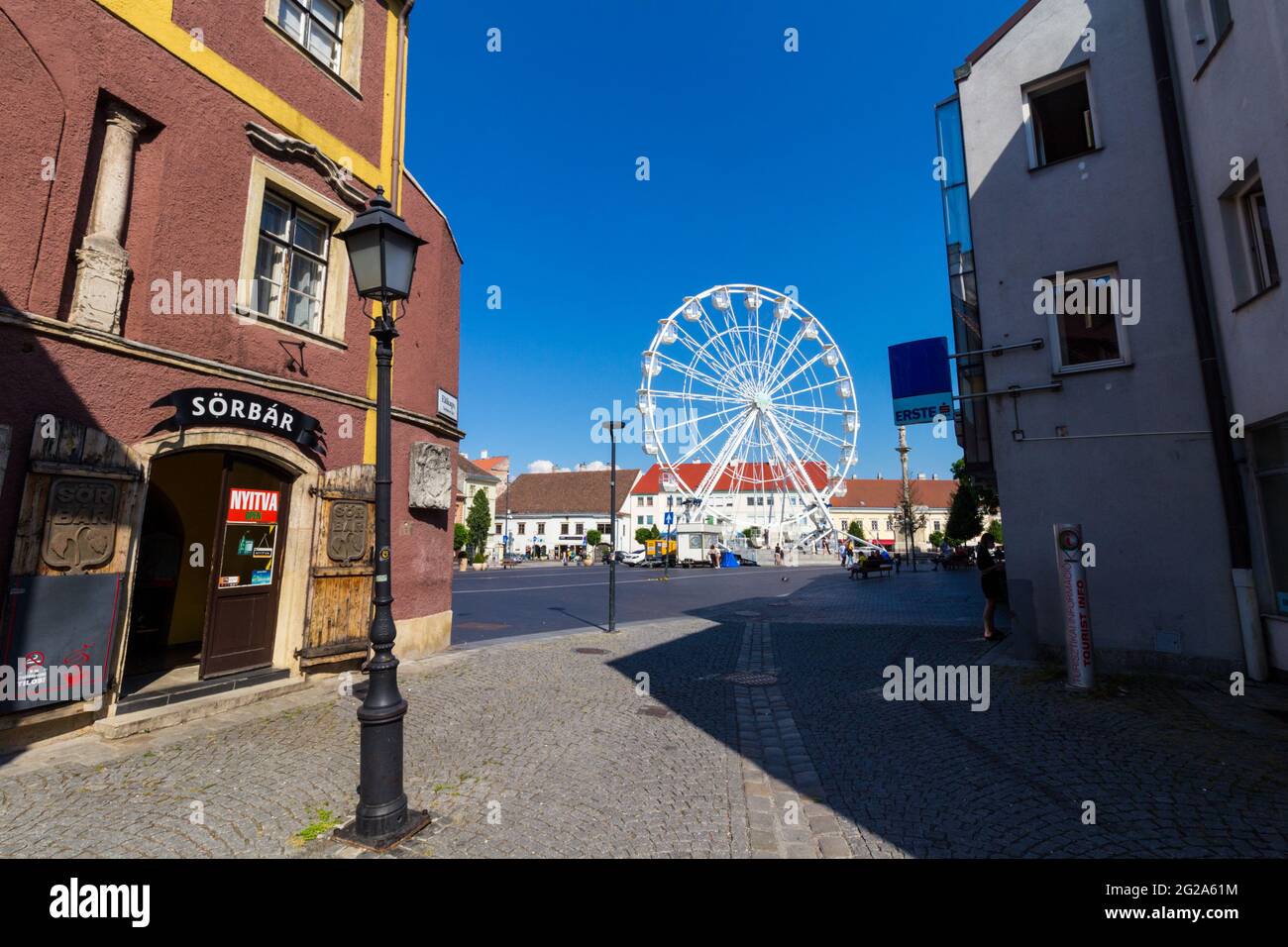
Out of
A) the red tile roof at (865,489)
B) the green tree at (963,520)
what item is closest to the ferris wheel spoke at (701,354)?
the green tree at (963,520)

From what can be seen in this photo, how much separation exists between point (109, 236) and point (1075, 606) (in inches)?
445

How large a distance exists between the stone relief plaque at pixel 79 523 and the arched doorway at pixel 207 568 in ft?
2.60

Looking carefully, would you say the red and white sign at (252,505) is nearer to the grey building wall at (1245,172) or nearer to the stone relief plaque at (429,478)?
the stone relief plaque at (429,478)

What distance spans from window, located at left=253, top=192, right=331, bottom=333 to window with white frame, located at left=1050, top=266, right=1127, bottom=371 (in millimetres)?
10452

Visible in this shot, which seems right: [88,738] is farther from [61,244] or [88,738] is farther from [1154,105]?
[1154,105]

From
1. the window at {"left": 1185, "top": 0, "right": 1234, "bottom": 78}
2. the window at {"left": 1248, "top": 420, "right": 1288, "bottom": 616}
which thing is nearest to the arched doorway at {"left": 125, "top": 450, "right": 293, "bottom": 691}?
the window at {"left": 1248, "top": 420, "right": 1288, "bottom": 616}

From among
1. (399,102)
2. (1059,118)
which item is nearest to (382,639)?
(399,102)

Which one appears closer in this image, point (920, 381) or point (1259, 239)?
point (1259, 239)

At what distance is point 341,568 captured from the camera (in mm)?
8117

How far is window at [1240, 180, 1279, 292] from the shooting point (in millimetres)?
7000

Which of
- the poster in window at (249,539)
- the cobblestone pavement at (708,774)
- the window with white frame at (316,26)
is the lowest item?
the cobblestone pavement at (708,774)

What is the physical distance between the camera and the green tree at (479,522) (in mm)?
56000

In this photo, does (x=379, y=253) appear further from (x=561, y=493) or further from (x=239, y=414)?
(x=561, y=493)

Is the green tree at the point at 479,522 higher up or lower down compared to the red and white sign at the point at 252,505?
higher up
